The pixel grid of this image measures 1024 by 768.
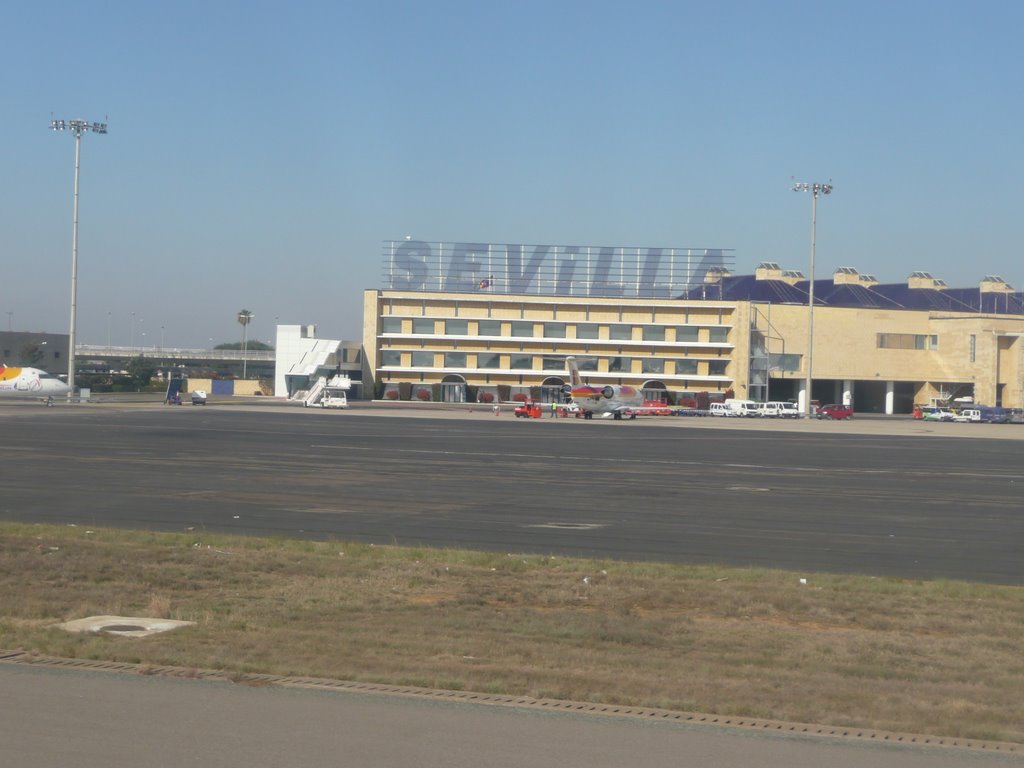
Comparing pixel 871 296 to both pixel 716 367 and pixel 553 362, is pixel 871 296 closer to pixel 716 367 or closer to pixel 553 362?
pixel 716 367

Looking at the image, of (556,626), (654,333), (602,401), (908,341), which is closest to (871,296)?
(908,341)

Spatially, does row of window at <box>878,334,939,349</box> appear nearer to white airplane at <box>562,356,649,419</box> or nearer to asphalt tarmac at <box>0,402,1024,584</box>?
white airplane at <box>562,356,649,419</box>

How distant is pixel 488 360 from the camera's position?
13012 cm

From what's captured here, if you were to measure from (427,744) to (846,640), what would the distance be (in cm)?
543

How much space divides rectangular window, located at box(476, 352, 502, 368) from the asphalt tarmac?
255 feet

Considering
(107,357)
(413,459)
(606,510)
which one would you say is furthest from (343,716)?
(107,357)

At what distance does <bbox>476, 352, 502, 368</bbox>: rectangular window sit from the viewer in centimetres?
13012

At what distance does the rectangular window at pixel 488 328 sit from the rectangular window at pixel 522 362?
3.49 metres


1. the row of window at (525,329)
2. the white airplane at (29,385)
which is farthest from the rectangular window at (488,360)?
the white airplane at (29,385)

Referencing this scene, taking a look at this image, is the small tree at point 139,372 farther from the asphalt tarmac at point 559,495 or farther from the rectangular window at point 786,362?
the asphalt tarmac at point 559,495

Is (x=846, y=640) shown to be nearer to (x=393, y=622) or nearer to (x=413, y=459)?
(x=393, y=622)

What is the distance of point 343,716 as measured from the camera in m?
7.86

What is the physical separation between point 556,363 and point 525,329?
5.46 m

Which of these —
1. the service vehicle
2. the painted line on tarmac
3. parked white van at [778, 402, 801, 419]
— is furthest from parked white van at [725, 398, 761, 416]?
the painted line on tarmac
